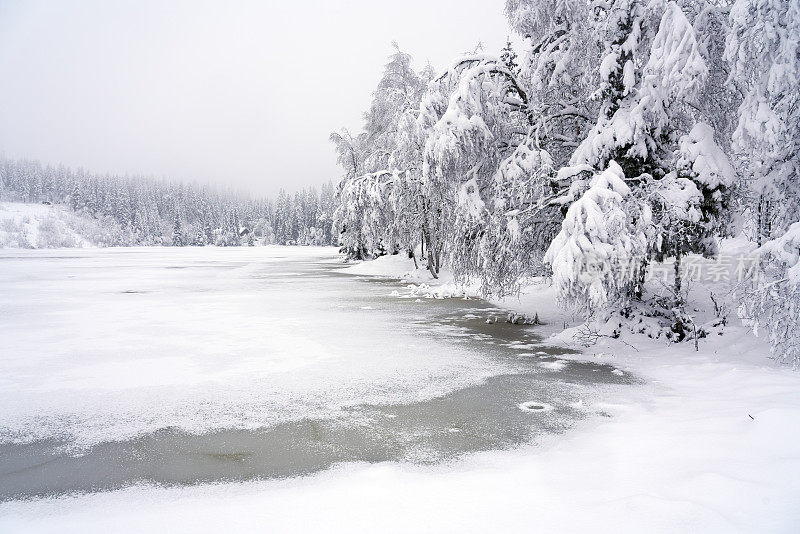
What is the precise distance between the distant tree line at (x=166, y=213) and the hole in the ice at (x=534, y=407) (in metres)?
103

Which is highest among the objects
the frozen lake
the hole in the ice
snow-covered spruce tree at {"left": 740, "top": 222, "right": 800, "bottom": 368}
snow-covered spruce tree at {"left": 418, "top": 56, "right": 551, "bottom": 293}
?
snow-covered spruce tree at {"left": 418, "top": 56, "right": 551, "bottom": 293}

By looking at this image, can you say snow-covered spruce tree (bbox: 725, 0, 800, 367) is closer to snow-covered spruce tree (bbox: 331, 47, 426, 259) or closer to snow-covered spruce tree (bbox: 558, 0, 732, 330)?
snow-covered spruce tree (bbox: 558, 0, 732, 330)

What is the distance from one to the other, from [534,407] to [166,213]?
161m

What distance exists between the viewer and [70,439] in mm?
5176

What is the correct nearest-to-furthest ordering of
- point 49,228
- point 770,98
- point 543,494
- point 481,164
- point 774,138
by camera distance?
point 543,494 → point 774,138 → point 770,98 → point 481,164 → point 49,228

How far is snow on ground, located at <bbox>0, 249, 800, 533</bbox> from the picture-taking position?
3.42 metres

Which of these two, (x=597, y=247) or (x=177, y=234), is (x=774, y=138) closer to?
(x=597, y=247)

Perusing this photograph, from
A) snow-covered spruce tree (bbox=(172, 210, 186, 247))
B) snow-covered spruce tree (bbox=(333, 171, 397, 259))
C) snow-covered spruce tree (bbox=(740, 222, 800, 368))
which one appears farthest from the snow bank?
snow-covered spruce tree (bbox=(740, 222, 800, 368))

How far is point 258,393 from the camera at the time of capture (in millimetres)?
6750

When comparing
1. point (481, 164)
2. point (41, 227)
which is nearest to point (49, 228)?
point (41, 227)

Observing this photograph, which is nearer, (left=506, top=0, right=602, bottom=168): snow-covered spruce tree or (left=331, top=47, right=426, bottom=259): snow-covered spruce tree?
(left=506, top=0, right=602, bottom=168): snow-covered spruce tree

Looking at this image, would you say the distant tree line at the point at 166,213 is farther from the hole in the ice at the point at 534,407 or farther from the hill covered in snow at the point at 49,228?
the hole in the ice at the point at 534,407

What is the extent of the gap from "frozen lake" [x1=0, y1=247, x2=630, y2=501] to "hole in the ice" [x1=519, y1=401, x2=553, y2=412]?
0.04 m

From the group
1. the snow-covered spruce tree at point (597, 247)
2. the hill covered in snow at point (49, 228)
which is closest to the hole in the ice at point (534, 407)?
the snow-covered spruce tree at point (597, 247)
